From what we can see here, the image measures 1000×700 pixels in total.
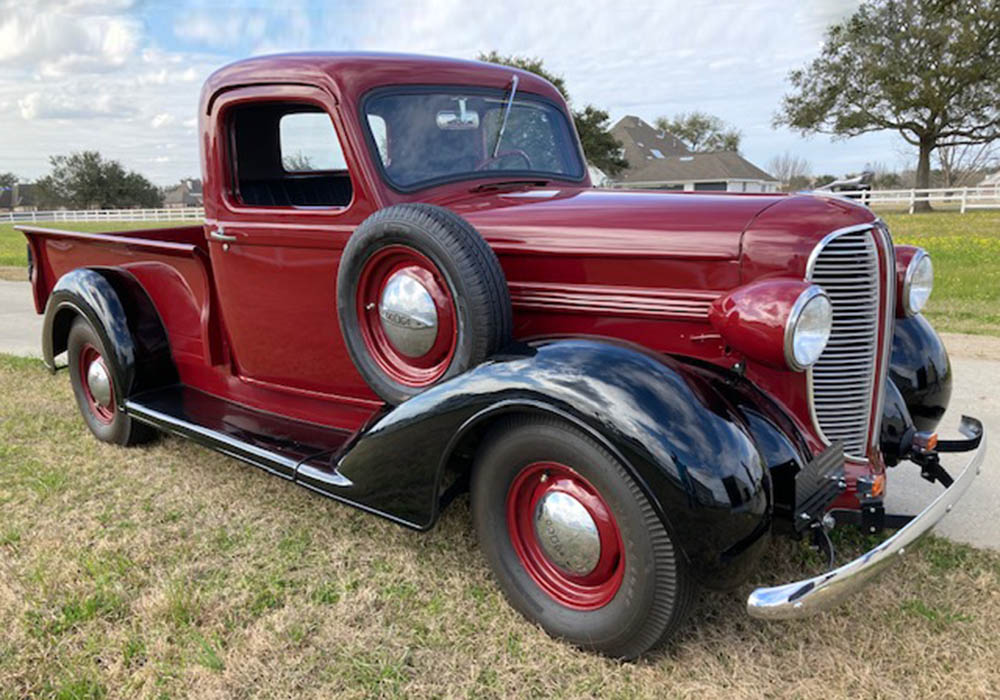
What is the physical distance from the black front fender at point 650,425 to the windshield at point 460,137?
3.69 ft

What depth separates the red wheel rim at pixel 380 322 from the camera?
266 centimetres

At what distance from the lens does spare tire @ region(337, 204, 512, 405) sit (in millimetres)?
2506

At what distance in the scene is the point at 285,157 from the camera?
12.4ft

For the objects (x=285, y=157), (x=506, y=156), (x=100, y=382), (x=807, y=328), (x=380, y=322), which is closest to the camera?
(x=807, y=328)

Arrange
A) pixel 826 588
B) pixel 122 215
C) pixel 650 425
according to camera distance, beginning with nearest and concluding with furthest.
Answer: pixel 826 588 < pixel 650 425 < pixel 122 215

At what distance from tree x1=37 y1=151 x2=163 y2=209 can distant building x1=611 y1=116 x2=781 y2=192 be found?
35301 millimetres

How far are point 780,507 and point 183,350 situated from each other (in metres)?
3.03

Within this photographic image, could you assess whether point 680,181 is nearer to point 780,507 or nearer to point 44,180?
point 780,507

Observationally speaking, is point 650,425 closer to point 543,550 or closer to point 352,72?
point 543,550

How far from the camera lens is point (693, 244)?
8.21 feet

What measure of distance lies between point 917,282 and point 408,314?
207cm

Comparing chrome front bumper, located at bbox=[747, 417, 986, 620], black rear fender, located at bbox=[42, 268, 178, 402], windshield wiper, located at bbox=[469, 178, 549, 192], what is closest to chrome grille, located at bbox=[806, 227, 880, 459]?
chrome front bumper, located at bbox=[747, 417, 986, 620]

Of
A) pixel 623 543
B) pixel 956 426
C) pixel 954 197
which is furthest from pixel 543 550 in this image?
pixel 954 197

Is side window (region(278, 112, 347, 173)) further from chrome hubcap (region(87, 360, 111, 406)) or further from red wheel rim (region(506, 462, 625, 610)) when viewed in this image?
red wheel rim (region(506, 462, 625, 610))
